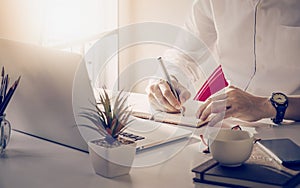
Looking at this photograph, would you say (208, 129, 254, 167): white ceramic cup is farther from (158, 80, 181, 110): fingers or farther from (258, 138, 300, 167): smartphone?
(158, 80, 181, 110): fingers

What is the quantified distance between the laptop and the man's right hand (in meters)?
0.20

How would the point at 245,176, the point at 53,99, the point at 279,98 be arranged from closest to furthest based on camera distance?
1. the point at 245,176
2. the point at 53,99
3. the point at 279,98

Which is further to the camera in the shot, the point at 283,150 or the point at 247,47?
the point at 247,47

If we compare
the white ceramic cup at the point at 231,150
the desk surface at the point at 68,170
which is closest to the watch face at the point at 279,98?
the desk surface at the point at 68,170

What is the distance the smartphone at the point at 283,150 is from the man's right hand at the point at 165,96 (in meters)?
0.44

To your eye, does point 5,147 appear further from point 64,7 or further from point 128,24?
point 128,24

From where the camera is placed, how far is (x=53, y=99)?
1309 mm

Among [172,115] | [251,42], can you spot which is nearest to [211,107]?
[172,115]

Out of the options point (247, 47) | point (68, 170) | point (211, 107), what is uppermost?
point (247, 47)

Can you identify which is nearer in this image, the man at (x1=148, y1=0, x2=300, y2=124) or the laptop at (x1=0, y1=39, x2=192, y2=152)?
the laptop at (x1=0, y1=39, x2=192, y2=152)

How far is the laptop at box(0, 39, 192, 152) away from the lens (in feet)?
4.04

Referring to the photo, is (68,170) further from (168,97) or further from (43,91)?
(168,97)

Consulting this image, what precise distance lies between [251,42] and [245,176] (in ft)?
4.09

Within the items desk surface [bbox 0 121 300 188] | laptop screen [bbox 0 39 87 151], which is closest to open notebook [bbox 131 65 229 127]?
desk surface [bbox 0 121 300 188]
